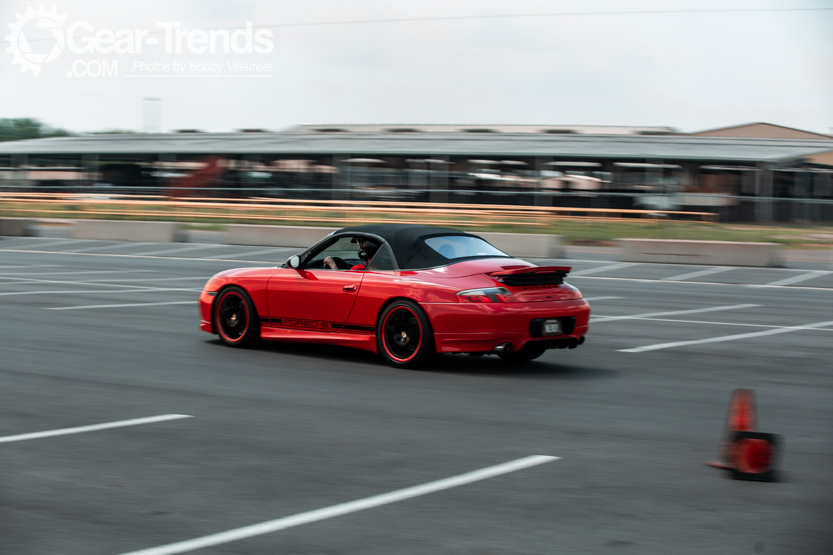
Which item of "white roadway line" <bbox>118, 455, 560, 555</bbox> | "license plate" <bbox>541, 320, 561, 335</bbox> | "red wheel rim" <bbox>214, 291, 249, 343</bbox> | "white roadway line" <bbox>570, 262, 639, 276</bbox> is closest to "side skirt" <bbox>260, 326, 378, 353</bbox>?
"red wheel rim" <bbox>214, 291, 249, 343</bbox>

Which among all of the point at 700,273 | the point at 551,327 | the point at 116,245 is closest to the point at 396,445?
the point at 551,327

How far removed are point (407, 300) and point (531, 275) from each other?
1.11 metres

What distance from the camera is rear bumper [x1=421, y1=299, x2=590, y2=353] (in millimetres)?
7621

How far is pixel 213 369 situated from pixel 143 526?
412 cm

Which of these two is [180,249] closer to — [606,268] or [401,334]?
[606,268]

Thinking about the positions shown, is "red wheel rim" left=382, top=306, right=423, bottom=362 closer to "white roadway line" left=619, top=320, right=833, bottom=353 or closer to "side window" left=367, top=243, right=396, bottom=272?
"side window" left=367, top=243, right=396, bottom=272

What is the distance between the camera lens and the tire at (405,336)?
25.9ft

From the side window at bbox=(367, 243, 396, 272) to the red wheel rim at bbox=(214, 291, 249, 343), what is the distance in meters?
1.61

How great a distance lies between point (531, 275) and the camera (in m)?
7.91

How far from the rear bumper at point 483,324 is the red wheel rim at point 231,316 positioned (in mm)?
2376

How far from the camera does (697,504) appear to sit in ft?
14.7

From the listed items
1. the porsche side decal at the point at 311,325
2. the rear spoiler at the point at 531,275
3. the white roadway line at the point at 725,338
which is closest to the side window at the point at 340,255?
the porsche side decal at the point at 311,325

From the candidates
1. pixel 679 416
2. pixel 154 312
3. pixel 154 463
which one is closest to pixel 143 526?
pixel 154 463

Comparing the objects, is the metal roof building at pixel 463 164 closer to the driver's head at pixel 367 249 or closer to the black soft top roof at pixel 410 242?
the black soft top roof at pixel 410 242
